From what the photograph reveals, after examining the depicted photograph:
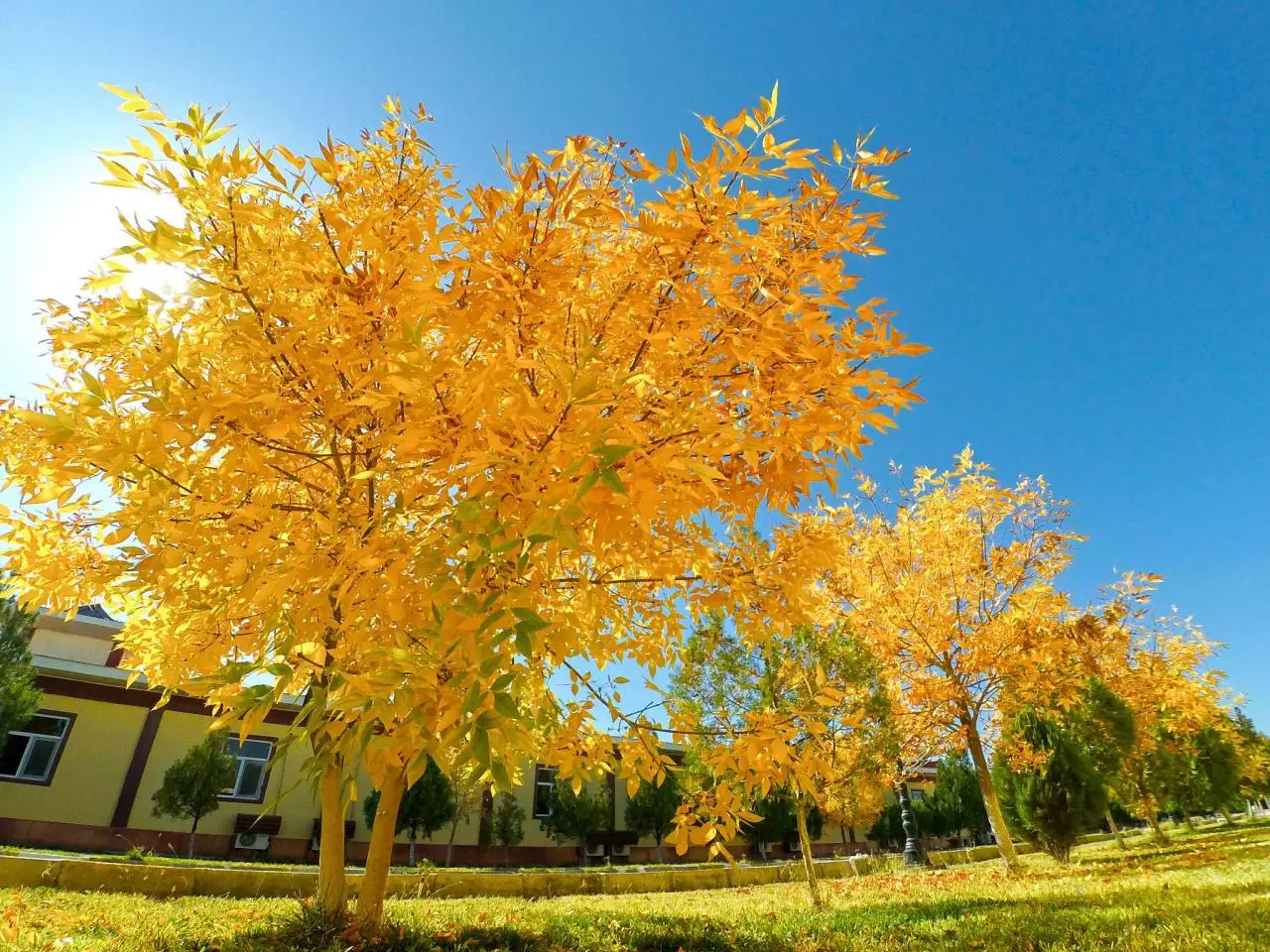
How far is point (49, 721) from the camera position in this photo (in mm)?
14062

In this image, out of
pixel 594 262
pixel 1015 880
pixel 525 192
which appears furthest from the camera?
pixel 1015 880

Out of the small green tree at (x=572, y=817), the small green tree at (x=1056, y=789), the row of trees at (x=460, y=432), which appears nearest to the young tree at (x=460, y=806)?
the small green tree at (x=572, y=817)

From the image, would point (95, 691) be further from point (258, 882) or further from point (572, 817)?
point (572, 817)

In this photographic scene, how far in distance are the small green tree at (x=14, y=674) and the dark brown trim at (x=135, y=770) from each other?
89.0 inches

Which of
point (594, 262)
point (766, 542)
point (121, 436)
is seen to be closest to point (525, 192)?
point (594, 262)

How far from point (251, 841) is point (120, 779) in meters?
3.14

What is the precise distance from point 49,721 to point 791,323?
18.9m

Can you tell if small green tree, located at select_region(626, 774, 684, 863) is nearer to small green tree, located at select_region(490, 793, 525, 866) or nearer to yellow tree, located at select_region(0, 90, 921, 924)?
small green tree, located at select_region(490, 793, 525, 866)

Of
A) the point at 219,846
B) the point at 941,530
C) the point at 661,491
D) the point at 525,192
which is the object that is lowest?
the point at 219,846

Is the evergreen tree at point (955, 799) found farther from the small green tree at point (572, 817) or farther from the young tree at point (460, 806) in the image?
the young tree at point (460, 806)

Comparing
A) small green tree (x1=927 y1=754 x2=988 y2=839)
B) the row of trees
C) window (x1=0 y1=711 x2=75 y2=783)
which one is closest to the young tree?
window (x1=0 y1=711 x2=75 y2=783)

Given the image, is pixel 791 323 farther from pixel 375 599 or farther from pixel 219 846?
pixel 219 846

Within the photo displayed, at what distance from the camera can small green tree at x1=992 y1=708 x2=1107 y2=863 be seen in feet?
41.2

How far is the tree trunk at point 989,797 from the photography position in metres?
10.2
